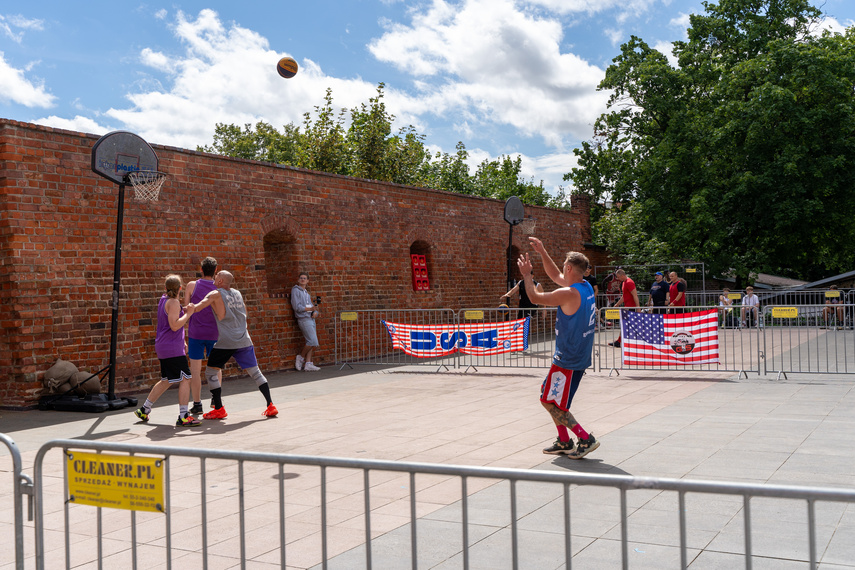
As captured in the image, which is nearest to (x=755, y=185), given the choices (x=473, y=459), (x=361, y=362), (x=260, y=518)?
(x=361, y=362)

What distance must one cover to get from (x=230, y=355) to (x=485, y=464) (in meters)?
4.14

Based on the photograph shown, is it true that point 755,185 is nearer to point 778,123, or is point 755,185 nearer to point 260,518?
point 778,123

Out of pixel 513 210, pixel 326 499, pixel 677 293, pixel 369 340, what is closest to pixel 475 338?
pixel 369 340

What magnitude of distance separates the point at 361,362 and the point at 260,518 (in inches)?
438

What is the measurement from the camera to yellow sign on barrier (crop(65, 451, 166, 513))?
3279 mm

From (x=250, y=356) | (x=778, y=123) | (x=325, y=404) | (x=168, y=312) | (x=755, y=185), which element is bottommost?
(x=325, y=404)

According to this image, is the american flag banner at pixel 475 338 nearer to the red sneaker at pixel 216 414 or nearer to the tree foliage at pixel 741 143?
the red sneaker at pixel 216 414

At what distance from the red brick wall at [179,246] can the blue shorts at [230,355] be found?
297cm

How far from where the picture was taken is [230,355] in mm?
9352

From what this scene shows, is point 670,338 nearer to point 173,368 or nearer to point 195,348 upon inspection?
point 195,348

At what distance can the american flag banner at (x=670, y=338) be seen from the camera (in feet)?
41.9

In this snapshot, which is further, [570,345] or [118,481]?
[570,345]

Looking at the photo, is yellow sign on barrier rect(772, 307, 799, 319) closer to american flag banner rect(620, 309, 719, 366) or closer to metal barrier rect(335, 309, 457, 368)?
american flag banner rect(620, 309, 719, 366)

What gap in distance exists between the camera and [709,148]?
1170 inches
